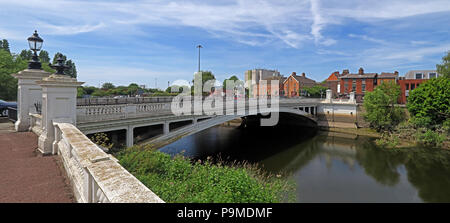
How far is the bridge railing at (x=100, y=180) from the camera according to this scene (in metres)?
2.82

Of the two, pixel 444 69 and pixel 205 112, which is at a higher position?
pixel 444 69

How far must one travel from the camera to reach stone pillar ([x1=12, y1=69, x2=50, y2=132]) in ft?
34.4

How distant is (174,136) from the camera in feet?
44.5

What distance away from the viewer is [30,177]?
5332 millimetres

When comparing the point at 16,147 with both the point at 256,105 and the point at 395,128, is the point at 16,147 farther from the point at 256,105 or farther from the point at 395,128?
the point at 395,128

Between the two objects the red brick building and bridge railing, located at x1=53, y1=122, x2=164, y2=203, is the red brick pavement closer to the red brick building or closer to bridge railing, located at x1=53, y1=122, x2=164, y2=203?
bridge railing, located at x1=53, y1=122, x2=164, y2=203

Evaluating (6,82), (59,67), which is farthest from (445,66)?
(6,82)

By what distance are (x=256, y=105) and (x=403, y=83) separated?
3390cm

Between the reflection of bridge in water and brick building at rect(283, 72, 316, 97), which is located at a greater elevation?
brick building at rect(283, 72, 316, 97)

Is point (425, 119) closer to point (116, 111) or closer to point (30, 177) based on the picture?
point (116, 111)

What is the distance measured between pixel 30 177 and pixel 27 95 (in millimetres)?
7565

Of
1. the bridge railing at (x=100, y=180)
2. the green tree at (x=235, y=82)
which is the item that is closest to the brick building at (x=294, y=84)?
the green tree at (x=235, y=82)

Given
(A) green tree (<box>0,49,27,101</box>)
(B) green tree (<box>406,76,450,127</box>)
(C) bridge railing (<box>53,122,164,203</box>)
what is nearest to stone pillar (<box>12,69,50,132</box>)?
(C) bridge railing (<box>53,122,164,203</box>)
